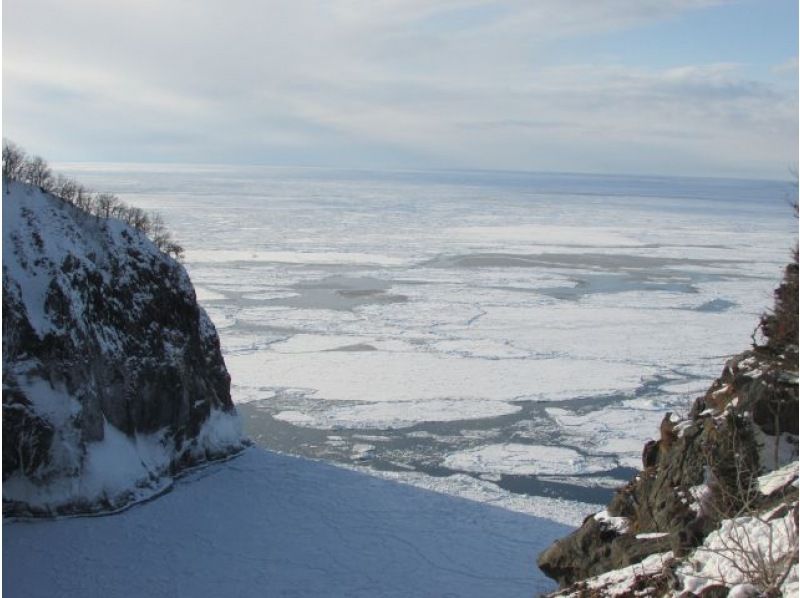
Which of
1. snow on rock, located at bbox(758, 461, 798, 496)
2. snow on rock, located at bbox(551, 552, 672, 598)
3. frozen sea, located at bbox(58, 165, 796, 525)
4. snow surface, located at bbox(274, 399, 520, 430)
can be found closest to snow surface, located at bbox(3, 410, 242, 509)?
frozen sea, located at bbox(58, 165, 796, 525)

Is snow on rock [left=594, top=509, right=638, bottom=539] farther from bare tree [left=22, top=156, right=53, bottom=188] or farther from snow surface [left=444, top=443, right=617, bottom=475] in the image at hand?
bare tree [left=22, top=156, right=53, bottom=188]

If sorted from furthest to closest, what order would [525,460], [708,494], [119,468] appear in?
[525,460]
[119,468]
[708,494]

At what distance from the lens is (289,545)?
14.2 meters

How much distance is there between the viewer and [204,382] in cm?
1898

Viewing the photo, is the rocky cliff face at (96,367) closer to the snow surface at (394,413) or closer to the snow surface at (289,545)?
the snow surface at (289,545)

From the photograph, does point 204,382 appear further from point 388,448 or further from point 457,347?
point 457,347

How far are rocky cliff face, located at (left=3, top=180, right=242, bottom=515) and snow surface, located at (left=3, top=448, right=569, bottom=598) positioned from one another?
0.87m

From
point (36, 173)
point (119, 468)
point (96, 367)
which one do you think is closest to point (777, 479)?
point (119, 468)

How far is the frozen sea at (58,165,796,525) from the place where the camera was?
17.6 m

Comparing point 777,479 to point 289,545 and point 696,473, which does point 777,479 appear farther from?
point 289,545

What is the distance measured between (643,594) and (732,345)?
20.1 m

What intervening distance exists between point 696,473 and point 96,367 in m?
11.7

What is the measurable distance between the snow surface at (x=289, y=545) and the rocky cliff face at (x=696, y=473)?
393cm

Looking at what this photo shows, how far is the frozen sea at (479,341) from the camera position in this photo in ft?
57.7
